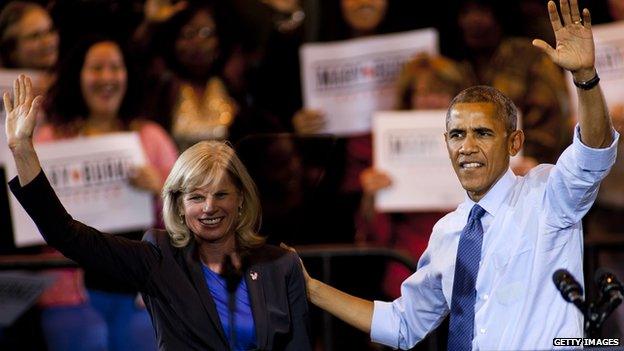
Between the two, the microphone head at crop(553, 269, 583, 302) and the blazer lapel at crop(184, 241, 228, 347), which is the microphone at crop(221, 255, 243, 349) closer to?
the blazer lapel at crop(184, 241, 228, 347)

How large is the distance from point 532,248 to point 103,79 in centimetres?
274

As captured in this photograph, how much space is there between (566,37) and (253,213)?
116 cm

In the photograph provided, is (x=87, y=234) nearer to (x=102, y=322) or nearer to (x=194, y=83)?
(x=102, y=322)

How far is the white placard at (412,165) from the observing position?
5.66 meters

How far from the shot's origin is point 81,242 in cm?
352

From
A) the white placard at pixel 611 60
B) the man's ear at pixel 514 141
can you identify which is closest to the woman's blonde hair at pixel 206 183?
the man's ear at pixel 514 141

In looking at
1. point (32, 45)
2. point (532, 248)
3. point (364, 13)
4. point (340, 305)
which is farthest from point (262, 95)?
point (532, 248)

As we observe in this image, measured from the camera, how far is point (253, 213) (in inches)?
151

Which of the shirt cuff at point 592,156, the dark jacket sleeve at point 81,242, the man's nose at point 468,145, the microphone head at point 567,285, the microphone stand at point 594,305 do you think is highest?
the man's nose at point 468,145

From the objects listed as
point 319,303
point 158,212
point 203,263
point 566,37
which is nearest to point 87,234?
point 203,263

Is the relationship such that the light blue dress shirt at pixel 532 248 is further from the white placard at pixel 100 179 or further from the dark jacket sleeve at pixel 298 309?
the white placard at pixel 100 179

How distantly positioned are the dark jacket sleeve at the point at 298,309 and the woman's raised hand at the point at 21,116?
951 mm

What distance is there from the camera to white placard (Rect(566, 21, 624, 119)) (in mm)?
5746

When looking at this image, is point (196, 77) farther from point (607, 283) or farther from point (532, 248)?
point (607, 283)
